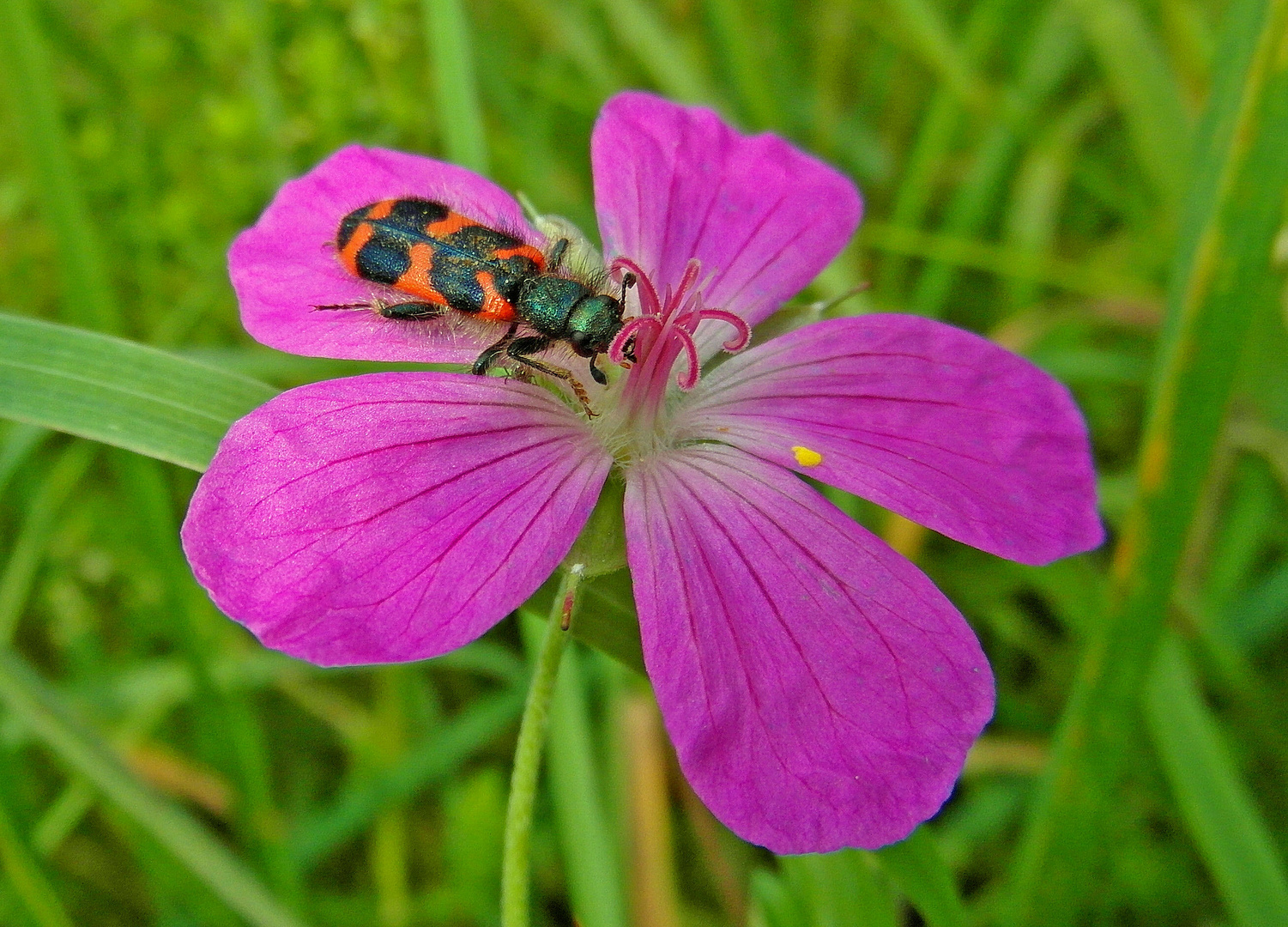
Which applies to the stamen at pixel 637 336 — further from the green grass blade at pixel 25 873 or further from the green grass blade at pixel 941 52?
the green grass blade at pixel 941 52

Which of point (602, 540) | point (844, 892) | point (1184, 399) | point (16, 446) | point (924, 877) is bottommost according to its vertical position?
point (16, 446)

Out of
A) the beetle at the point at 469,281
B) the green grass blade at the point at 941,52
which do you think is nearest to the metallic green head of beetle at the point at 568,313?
the beetle at the point at 469,281

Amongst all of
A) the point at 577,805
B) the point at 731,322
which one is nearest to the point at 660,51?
the point at 731,322

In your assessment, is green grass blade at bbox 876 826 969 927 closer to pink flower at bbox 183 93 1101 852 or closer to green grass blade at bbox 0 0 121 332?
pink flower at bbox 183 93 1101 852

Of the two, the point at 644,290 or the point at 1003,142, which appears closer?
the point at 644,290

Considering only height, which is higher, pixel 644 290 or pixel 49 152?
pixel 644 290

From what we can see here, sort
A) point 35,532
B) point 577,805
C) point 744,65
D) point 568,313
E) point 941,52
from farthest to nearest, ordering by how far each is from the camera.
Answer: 1. point 744,65
2. point 941,52
3. point 35,532
4. point 577,805
5. point 568,313

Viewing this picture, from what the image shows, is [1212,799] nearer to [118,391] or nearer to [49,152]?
[118,391]
